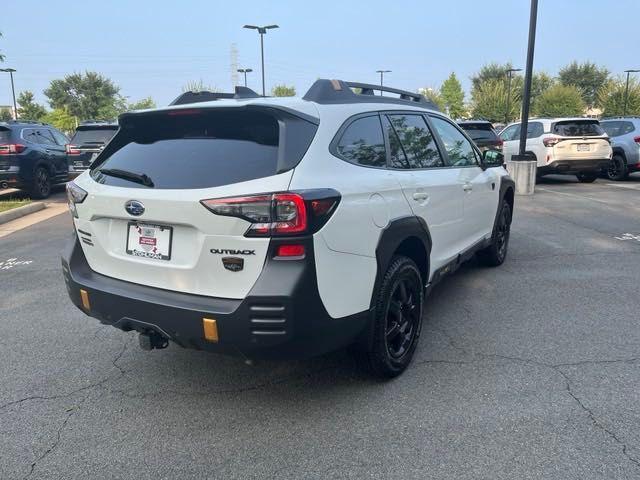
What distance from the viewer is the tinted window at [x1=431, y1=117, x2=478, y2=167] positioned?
14.3ft

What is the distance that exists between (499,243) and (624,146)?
10.3 m

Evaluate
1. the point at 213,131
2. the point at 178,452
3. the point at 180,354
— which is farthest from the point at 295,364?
the point at 213,131

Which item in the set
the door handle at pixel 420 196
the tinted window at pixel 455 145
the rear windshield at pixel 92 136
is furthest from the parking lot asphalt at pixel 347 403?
the rear windshield at pixel 92 136

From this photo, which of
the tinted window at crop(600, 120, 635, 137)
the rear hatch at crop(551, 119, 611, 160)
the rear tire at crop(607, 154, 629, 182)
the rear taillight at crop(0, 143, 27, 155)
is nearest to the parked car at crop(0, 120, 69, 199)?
the rear taillight at crop(0, 143, 27, 155)

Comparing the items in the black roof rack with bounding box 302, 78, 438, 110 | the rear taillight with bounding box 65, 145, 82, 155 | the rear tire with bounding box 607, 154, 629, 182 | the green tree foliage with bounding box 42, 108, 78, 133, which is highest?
the green tree foliage with bounding box 42, 108, 78, 133

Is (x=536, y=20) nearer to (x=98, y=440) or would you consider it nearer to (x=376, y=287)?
(x=376, y=287)

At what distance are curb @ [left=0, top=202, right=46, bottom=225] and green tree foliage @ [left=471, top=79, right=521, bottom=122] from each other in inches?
1890

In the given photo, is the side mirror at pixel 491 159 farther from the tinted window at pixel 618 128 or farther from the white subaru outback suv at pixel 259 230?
the tinted window at pixel 618 128

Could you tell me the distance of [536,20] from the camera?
11445 millimetres

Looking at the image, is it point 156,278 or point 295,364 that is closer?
point 156,278

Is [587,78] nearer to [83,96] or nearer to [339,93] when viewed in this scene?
[83,96]

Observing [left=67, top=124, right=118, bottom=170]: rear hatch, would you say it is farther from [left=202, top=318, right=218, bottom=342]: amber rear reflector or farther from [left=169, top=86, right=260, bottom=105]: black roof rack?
[left=202, top=318, right=218, bottom=342]: amber rear reflector

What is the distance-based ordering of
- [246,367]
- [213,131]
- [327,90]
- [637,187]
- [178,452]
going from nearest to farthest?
[178,452] < [213,131] < [327,90] < [246,367] < [637,187]

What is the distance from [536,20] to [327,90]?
33.6ft
